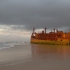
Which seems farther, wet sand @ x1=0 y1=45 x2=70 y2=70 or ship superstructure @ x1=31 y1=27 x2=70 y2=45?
ship superstructure @ x1=31 y1=27 x2=70 y2=45

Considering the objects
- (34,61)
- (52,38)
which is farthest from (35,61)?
(52,38)

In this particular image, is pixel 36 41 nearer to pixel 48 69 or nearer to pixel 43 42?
pixel 43 42

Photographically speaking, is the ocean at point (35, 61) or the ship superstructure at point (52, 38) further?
the ship superstructure at point (52, 38)

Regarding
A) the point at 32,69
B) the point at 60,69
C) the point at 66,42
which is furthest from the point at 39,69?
the point at 66,42

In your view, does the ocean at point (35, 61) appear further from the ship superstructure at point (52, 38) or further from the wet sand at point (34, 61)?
the ship superstructure at point (52, 38)

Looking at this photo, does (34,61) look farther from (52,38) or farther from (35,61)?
(52,38)

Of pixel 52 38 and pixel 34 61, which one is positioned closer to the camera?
pixel 34 61

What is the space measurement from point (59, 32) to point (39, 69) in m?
53.0

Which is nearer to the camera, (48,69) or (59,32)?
(48,69)

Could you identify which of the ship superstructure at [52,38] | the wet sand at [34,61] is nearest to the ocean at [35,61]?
the wet sand at [34,61]

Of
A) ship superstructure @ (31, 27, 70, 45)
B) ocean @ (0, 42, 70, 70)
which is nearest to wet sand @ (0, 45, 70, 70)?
ocean @ (0, 42, 70, 70)

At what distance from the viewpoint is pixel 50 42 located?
61906 millimetres

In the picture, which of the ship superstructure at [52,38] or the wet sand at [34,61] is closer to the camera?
the wet sand at [34,61]

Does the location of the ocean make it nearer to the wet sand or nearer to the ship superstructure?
the wet sand
